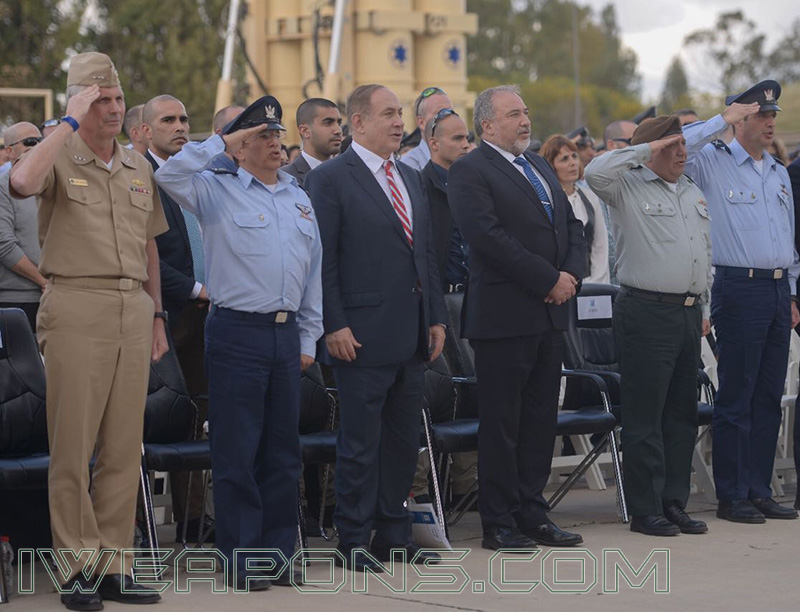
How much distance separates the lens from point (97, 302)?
232 inches

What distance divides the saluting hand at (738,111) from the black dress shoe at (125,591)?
3.95 metres

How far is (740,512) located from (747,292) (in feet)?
3.88

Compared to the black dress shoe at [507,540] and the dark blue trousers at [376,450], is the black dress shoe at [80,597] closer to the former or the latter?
the dark blue trousers at [376,450]

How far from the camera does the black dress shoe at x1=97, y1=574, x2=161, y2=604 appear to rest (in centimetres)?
595

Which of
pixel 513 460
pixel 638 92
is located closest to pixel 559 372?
pixel 513 460

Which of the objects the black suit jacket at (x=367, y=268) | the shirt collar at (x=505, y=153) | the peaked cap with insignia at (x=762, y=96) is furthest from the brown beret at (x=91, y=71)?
the peaked cap with insignia at (x=762, y=96)

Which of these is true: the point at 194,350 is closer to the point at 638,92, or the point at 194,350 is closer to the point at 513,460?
the point at 513,460

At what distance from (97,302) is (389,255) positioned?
1.50 m

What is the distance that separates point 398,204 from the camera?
22.9 ft

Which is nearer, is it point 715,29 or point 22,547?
point 22,547

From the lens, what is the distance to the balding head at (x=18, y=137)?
360 inches

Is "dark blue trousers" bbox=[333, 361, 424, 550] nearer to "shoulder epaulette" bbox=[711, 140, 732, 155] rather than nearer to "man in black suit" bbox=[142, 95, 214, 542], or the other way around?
"man in black suit" bbox=[142, 95, 214, 542]

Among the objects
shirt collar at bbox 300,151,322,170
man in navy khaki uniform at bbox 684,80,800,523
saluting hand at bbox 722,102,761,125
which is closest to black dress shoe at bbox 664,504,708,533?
man in navy khaki uniform at bbox 684,80,800,523

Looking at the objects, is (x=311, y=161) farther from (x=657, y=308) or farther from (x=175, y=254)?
(x=657, y=308)
